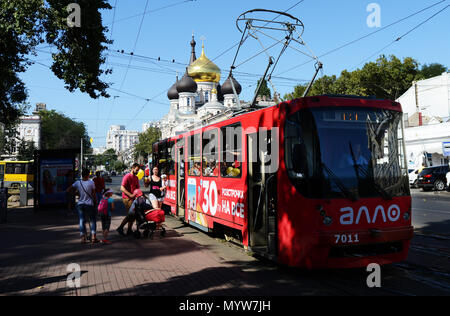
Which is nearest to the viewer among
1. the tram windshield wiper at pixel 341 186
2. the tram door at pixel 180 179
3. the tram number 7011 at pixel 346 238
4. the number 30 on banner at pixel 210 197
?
the tram number 7011 at pixel 346 238

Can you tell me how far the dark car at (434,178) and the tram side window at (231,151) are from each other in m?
21.9

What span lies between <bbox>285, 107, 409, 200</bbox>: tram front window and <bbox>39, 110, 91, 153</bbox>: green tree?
250ft

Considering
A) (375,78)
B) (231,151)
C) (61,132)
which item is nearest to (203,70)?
(61,132)

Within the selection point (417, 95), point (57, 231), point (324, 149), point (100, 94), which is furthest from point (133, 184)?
point (417, 95)

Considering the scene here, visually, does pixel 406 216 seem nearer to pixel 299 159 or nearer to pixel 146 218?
pixel 299 159

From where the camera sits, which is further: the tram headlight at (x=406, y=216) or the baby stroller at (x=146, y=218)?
the baby stroller at (x=146, y=218)

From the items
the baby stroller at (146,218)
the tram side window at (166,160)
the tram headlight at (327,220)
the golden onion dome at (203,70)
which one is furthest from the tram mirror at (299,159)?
Answer: the golden onion dome at (203,70)

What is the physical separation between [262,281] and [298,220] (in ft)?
3.60

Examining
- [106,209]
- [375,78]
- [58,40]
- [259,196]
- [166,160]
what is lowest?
[106,209]

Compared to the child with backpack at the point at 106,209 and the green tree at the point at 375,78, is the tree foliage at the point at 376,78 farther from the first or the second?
the child with backpack at the point at 106,209

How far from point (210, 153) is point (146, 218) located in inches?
93.7

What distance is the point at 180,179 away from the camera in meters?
13.7

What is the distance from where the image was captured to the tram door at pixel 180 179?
525 inches

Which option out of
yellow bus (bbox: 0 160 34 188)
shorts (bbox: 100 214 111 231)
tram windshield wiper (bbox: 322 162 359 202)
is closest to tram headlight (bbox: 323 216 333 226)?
tram windshield wiper (bbox: 322 162 359 202)
